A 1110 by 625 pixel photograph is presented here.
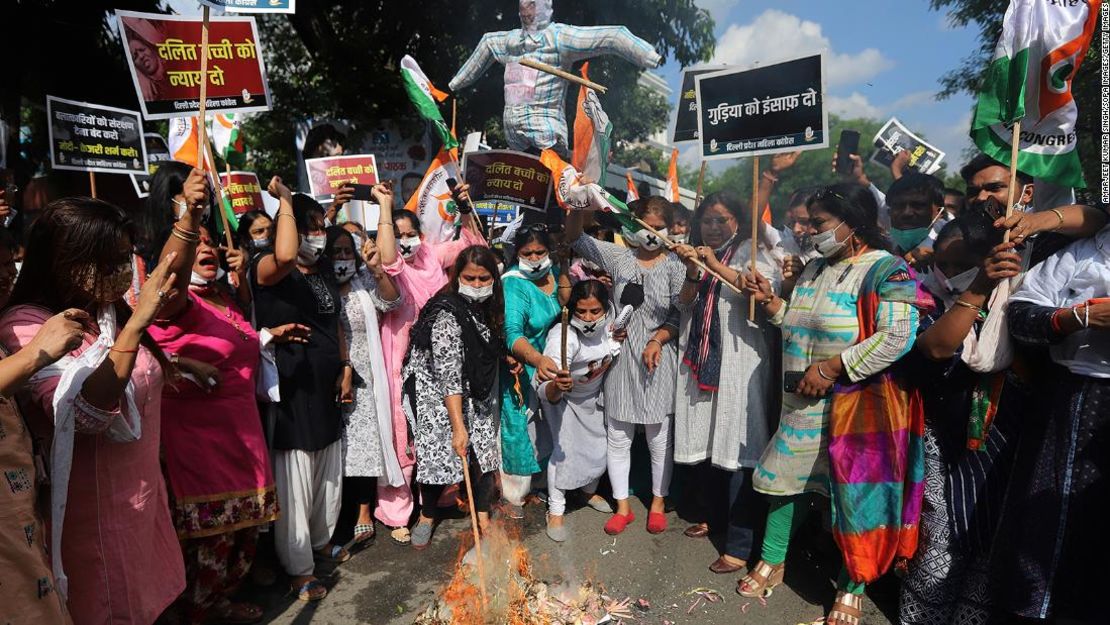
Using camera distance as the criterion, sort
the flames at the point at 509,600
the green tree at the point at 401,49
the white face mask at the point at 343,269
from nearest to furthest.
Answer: the flames at the point at 509,600, the white face mask at the point at 343,269, the green tree at the point at 401,49

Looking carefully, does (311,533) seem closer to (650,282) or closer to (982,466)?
(650,282)

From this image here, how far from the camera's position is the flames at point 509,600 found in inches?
114

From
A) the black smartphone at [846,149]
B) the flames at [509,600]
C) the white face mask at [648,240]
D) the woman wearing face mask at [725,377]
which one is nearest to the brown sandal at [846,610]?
the woman wearing face mask at [725,377]

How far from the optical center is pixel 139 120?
4.47m

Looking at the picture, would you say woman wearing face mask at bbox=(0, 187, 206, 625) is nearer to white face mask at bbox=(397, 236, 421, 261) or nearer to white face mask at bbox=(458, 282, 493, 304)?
white face mask at bbox=(458, 282, 493, 304)

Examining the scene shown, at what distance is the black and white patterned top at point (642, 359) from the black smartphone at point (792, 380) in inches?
39.8

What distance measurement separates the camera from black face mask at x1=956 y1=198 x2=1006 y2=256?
3.08 m

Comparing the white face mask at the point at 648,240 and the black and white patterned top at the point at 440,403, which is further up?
the white face mask at the point at 648,240

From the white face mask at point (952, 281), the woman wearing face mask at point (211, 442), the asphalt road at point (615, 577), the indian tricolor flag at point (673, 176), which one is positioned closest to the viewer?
the woman wearing face mask at point (211, 442)

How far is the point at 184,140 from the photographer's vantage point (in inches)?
227

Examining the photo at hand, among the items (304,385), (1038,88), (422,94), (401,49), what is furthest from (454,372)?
(401,49)

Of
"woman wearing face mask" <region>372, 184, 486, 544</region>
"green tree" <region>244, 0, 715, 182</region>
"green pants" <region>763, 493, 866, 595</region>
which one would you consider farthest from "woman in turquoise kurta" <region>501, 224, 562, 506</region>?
"green tree" <region>244, 0, 715, 182</region>

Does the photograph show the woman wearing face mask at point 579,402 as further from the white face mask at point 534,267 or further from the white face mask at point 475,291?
the white face mask at point 475,291

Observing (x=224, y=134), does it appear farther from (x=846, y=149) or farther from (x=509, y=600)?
(x=846, y=149)
